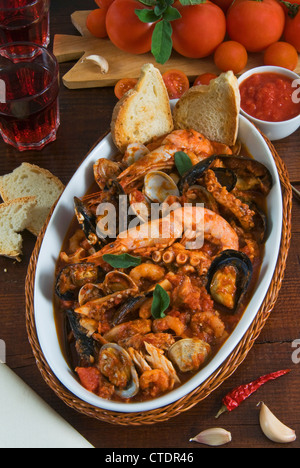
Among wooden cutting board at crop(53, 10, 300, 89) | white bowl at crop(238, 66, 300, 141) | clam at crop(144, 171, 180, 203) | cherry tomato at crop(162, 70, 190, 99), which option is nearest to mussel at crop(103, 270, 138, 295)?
clam at crop(144, 171, 180, 203)

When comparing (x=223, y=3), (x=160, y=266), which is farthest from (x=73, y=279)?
(x=223, y=3)

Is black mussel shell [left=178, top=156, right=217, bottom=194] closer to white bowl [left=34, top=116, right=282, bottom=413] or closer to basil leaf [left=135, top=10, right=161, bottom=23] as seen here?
white bowl [left=34, top=116, right=282, bottom=413]

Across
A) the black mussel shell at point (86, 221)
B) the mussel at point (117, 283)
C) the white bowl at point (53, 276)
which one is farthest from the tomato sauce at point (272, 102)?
the mussel at point (117, 283)

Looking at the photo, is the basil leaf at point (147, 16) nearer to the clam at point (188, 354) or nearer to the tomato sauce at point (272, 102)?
the tomato sauce at point (272, 102)

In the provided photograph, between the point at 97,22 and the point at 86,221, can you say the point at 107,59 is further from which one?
the point at 86,221

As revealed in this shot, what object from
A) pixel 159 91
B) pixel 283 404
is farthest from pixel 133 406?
pixel 159 91

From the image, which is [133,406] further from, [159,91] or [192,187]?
[159,91]
